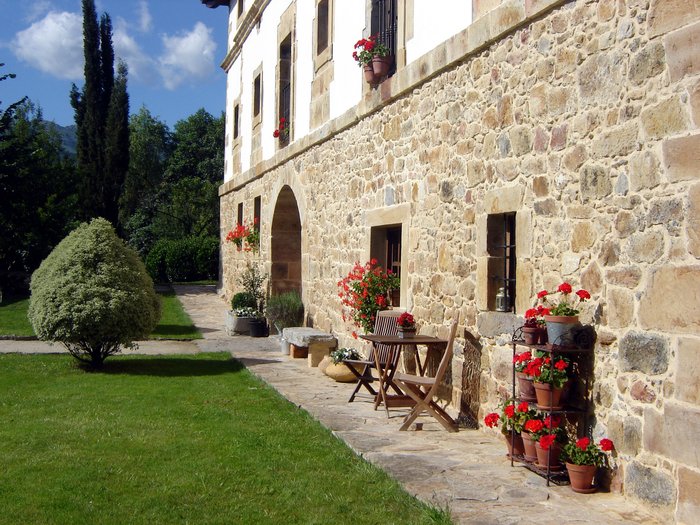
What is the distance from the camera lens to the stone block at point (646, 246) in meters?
4.12

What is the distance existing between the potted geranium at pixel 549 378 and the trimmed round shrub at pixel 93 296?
211 inches

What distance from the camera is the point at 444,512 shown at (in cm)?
399

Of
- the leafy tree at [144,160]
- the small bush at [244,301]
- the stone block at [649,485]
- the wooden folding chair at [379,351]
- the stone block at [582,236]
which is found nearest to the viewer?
the stone block at [649,485]

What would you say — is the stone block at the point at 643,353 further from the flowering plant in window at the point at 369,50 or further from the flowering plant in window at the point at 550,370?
the flowering plant in window at the point at 369,50

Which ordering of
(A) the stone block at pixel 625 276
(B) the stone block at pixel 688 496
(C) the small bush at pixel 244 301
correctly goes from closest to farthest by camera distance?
(B) the stone block at pixel 688 496 → (A) the stone block at pixel 625 276 → (C) the small bush at pixel 244 301

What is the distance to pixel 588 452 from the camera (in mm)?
4473

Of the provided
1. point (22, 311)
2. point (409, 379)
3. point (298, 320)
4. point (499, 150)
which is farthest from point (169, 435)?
point (22, 311)

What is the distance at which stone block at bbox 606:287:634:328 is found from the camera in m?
4.35

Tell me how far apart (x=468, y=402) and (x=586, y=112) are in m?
2.59

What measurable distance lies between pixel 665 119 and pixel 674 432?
1648 mm

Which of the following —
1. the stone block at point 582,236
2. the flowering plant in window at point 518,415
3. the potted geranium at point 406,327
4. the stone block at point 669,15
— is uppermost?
the stone block at point 669,15

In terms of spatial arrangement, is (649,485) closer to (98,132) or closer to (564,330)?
(564,330)

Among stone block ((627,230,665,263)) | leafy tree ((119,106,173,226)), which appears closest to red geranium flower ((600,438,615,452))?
stone block ((627,230,665,263))

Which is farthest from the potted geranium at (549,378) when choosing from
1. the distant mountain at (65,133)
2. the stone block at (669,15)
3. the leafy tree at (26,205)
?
the distant mountain at (65,133)
